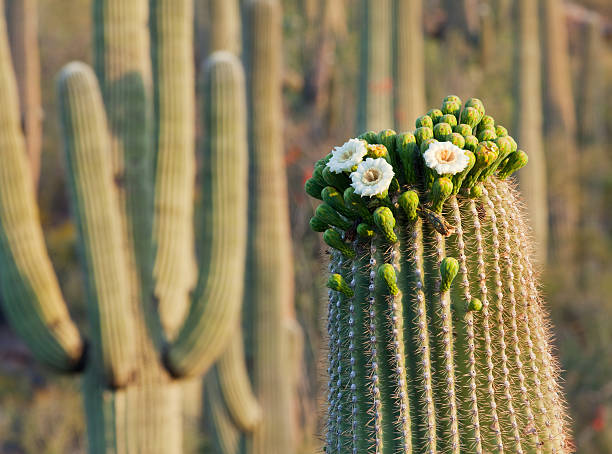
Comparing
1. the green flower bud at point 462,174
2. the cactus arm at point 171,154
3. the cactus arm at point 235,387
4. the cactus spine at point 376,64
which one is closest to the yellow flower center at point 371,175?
the green flower bud at point 462,174

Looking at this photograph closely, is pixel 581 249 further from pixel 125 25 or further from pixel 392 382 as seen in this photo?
pixel 392 382

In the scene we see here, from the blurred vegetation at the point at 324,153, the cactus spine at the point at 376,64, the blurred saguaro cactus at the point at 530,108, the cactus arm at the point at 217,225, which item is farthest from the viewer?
the blurred saguaro cactus at the point at 530,108

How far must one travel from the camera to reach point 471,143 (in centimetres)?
192

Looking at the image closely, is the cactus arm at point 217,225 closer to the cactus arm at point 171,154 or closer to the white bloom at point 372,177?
the cactus arm at point 171,154

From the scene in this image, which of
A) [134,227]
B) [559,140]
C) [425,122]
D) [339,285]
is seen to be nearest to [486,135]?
[425,122]

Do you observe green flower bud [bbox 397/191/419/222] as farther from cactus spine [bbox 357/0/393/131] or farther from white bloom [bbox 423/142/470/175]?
cactus spine [bbox 357/0/393/131]

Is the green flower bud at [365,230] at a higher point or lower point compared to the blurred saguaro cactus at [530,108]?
lower

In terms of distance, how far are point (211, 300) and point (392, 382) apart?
312 cm

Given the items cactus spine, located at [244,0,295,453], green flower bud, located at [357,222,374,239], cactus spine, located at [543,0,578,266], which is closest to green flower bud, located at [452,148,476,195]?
green flower bud, located at [357,222,374,239]

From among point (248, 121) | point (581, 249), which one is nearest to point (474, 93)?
point (581, 249)

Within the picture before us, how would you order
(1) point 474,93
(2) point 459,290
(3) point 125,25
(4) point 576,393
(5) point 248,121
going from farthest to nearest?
1. (1) point 474,93
2. (4) point 576,393
3. (5) point 248,121
4. (3) point 125,25
5. (2) point 459,290

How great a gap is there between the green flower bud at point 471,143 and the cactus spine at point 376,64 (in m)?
4.78

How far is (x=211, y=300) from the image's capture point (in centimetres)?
491

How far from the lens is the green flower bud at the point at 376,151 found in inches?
75.8
